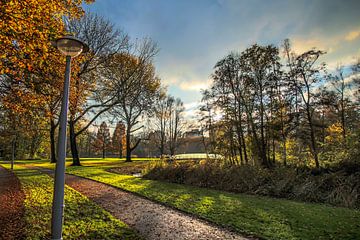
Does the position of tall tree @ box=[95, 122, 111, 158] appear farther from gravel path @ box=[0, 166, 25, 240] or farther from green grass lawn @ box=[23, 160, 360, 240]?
green grass lawn @ box=[23, 160, 360, 240]

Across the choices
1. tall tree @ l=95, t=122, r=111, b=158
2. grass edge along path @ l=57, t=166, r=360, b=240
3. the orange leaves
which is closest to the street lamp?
the orange leaves

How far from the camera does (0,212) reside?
216 inches

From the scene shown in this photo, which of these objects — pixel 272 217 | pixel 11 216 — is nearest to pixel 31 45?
pixel 11 216

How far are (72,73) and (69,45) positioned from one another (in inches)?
266

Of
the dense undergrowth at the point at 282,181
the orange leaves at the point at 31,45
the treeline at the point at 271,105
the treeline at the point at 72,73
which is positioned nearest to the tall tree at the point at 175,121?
the treeline at the point at 72,73

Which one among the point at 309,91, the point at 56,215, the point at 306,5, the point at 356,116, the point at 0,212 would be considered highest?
the point at 306,5

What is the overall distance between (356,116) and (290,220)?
66.1ft

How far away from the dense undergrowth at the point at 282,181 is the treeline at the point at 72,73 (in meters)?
7.68

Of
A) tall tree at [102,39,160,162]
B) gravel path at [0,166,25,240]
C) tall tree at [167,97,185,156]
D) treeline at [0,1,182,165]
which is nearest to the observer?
gravel path at [0,166,25,240]

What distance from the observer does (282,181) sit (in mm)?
9367

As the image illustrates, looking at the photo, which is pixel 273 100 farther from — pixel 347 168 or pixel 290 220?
pixel 290 220

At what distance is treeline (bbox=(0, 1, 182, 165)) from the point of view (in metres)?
5.65

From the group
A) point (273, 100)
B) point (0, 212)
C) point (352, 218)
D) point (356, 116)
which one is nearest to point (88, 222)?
point (0, 212)

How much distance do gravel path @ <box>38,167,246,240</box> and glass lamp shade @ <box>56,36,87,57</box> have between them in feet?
Result: 12.7
